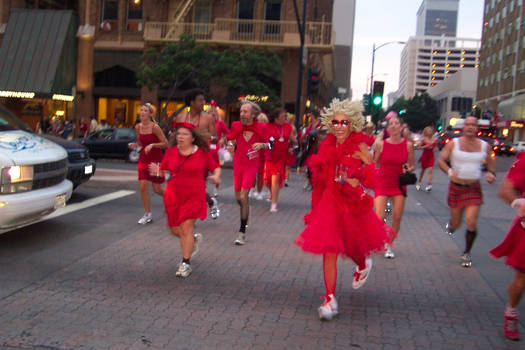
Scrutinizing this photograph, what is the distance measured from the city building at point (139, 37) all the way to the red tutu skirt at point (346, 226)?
27753 mm

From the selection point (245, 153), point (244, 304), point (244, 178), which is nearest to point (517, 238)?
point (244, 304)

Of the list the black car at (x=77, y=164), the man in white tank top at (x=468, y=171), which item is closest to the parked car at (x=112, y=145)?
the black car at (x=77, y=164)

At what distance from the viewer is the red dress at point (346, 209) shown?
447 centimetres

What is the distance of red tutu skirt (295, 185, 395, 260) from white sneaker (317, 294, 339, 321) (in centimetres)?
39

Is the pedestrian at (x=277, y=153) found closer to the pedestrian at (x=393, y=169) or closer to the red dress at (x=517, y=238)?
the pedestrian at (x=393, y=169)

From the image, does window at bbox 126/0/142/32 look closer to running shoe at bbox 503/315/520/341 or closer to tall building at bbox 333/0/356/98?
running shoe at bbox 503/315/520/341

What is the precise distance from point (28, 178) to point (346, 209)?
393 cm

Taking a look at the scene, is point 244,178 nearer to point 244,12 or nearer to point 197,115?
point 197,115

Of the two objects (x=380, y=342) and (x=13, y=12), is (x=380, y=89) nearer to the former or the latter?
(x=380, y=342)

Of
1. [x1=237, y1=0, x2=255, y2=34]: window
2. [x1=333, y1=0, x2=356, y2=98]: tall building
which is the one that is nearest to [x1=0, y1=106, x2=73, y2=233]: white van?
[x1=237, y1=0, x2=255, y2=34]: window

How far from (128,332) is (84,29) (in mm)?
31765

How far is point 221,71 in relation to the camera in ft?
87.0

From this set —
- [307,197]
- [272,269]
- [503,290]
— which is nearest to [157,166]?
[272,269]

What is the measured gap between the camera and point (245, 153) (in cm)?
763
